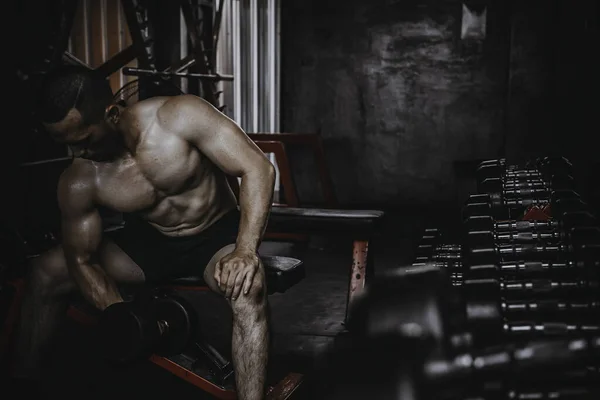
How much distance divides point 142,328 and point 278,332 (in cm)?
116

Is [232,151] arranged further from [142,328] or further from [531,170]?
[531,170]

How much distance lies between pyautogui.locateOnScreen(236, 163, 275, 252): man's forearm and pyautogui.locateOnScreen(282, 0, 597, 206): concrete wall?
4.44 m

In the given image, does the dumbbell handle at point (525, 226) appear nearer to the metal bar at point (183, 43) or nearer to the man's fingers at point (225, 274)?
the man's fingers at point (225, 274)

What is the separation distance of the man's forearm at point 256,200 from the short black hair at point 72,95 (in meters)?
0.52

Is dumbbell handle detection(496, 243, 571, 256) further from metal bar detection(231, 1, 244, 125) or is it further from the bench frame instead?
metal bar detection(231, 1, 244, 125)

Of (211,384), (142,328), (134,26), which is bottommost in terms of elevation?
(211,384)

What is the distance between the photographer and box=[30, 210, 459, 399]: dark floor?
2426 mm

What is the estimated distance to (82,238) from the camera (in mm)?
2229

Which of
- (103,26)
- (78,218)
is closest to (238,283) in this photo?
(78,218)

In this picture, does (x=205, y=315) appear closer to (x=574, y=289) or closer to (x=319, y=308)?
(x=319, y=308)

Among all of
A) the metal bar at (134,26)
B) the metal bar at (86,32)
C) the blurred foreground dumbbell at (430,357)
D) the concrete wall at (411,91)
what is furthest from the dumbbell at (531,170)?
the concrete wall at (411,91)

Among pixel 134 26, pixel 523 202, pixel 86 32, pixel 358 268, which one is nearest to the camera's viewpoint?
pixel 523 202

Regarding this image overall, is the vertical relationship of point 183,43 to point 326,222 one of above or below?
above

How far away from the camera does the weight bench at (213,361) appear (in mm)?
2184
